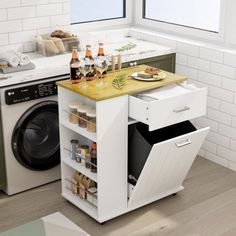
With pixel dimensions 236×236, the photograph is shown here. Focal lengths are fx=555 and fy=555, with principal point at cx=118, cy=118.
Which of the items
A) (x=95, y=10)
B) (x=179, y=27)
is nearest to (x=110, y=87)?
(x=179, y=27)

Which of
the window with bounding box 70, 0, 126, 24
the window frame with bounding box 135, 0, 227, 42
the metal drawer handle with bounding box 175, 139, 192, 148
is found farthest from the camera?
the window with bounding box 70, 0, 126, 24

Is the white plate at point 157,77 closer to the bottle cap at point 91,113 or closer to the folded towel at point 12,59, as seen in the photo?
the bottle cap at point 91,113

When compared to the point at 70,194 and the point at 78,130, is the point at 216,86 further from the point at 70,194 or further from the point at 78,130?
the point at 70,194

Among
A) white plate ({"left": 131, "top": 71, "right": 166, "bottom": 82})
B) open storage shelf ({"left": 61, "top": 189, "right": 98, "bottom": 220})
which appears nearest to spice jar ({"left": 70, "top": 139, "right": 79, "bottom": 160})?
open storage shelf ({"left": 61, "top": 189, "right": 98, "bottom": 220})

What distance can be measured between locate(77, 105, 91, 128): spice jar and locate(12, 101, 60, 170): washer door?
0.44 metres

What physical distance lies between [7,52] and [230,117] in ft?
5.54

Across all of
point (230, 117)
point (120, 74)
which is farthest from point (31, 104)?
point (230, 117)

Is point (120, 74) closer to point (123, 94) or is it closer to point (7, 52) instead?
point (123, 94)

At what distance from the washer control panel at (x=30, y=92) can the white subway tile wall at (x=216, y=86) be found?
1.15m

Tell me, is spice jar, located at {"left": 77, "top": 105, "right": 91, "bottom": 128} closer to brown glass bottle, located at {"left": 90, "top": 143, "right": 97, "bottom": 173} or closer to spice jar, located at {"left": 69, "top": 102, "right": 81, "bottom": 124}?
spice jar, located at {"left": 69, "top": 102, "right": 81, "bottom": 124}

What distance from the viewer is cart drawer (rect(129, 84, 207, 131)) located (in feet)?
10.6

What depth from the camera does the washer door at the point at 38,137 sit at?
375 cm

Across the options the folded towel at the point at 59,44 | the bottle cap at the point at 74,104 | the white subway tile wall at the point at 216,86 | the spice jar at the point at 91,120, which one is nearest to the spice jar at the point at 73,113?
the bottle cap at the point at 74,104

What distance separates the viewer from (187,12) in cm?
452
